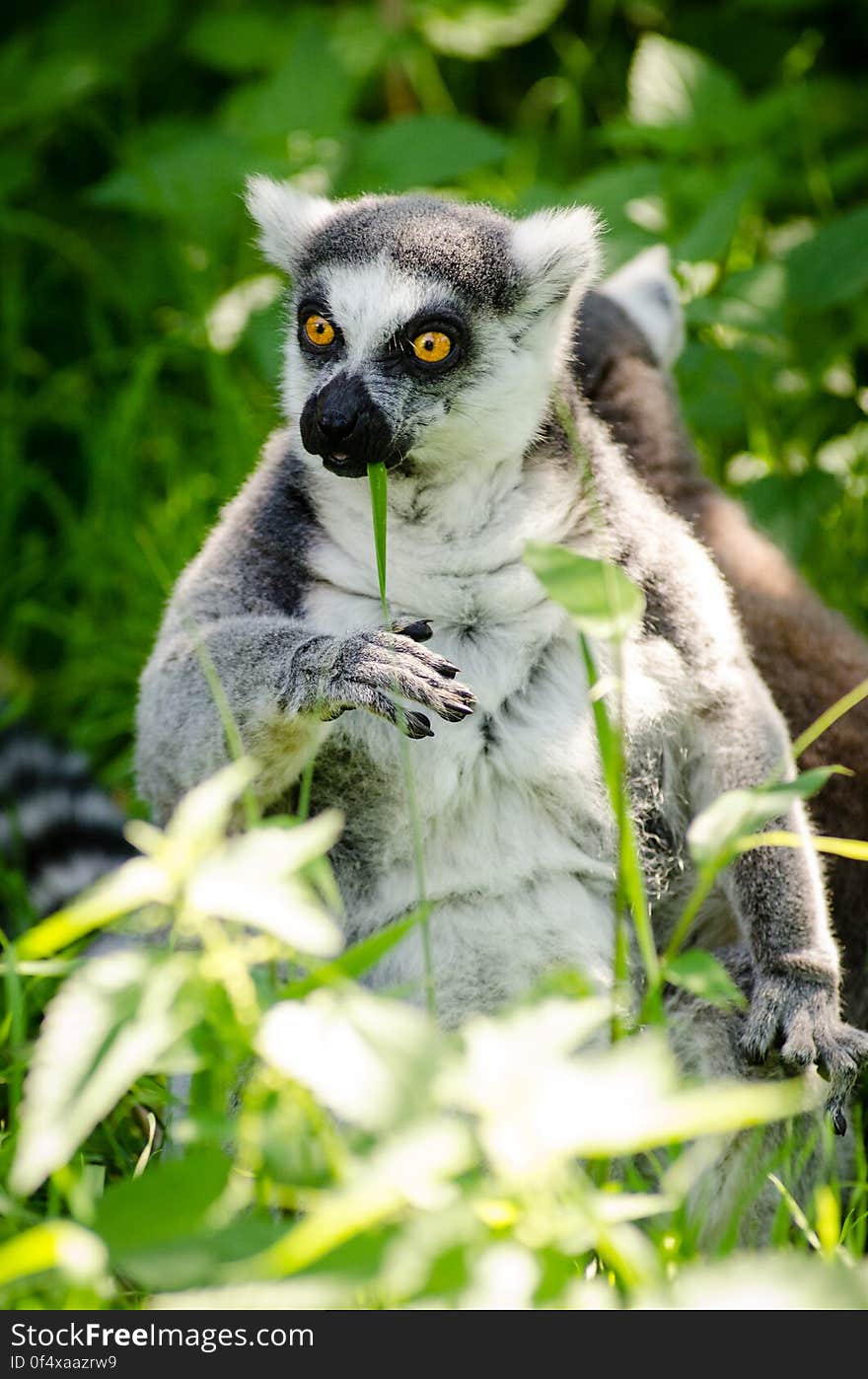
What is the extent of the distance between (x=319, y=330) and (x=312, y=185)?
5.98 feet

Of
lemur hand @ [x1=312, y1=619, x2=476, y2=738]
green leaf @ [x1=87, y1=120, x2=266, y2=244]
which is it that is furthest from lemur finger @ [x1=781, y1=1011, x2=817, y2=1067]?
green leaf @ [x1=87, y1=120, x2=266, y2=244]

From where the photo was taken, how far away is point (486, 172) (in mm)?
4980

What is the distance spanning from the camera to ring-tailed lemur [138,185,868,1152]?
7.44 feet

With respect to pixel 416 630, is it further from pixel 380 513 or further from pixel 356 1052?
pixel 356 1052

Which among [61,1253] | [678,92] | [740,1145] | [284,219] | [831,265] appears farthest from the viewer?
[678,92]

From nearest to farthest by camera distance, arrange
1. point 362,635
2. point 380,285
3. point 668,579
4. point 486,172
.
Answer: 1. point 362,635
2. point 380,285
3. point 668,579
4. point 486,172

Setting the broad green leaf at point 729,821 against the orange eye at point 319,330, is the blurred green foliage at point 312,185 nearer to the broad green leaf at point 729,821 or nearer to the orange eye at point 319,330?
the orange eye at point 319,330

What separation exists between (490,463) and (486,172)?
2.97 meters

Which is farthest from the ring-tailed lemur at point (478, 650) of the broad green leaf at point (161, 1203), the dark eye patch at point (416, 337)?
the broad green leaf at point (161, 1203)

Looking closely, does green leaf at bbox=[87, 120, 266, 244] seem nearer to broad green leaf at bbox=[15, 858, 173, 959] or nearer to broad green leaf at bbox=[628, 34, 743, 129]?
broad green leaf at bbox=[628, 34, 743, 129]

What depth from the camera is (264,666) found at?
7.20ft

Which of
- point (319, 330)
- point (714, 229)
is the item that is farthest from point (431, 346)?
point (714, 229)

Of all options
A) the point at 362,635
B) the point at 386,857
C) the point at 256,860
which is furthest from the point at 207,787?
the point at 386,857

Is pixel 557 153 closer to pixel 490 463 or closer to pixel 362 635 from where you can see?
pixel 490 463
